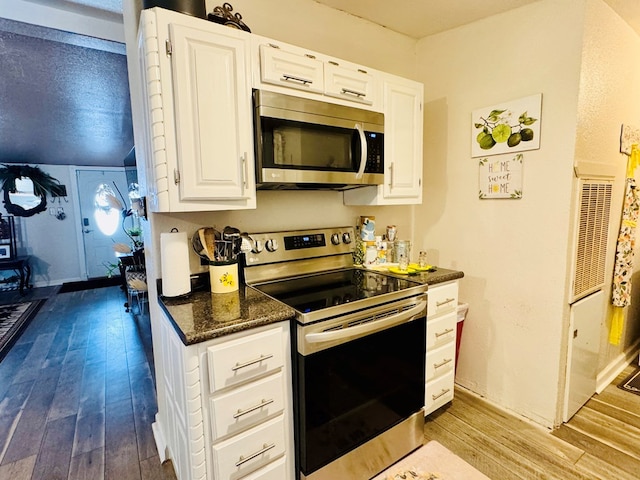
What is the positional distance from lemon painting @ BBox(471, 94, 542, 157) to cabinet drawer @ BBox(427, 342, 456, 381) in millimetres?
1227

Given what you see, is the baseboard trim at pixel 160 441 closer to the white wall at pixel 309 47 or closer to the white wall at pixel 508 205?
the white wall at pixel 309 47

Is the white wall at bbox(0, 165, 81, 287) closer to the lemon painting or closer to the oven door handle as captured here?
the oven door handle

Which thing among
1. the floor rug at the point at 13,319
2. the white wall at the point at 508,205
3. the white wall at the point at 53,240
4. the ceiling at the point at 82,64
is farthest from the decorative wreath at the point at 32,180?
the white wall at the point at 508,205

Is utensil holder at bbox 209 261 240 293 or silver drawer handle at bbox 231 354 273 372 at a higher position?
utensil holder at bbox 209 261 240 293

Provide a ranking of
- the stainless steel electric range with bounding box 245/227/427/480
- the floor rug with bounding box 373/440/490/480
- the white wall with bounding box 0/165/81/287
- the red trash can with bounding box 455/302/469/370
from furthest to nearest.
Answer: the white wall with bounding box 0/165/81/287
the red trash can with bounding box 455/302/469/370
the floor rug with bounding box 373/440/490/480
the stainless steel electric range with bounding box 245/227/427/480

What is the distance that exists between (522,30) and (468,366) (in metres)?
2.11

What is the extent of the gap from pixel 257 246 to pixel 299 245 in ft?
0.86

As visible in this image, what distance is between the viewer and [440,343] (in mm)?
1947

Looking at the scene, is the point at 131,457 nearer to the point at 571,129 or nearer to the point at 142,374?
the point at 142,374

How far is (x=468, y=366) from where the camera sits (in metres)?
2.30

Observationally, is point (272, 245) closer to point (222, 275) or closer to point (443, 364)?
point (222, 275)

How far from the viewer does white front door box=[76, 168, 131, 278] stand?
622 centimetres

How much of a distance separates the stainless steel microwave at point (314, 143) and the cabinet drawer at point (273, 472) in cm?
118

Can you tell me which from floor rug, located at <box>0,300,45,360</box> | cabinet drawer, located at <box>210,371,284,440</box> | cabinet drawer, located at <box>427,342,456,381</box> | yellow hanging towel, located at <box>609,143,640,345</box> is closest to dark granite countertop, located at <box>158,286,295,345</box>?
cabinet drawer, located at <box>210,371,284,440</box>
